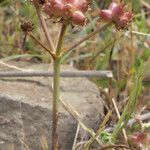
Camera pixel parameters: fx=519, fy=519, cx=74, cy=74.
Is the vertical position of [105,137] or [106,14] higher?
[106,14]

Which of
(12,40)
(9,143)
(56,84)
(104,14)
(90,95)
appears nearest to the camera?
(104,14)

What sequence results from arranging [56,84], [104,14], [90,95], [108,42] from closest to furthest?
1. [104,14]
2. [56,84]
3. [90,95]
4. [108,42]

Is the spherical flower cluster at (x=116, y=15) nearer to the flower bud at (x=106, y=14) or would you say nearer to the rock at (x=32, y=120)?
the flower bud at (x=106, y=14)

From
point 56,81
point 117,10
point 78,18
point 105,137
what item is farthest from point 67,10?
point 105,137

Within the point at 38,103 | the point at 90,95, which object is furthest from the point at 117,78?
the point at 38,103

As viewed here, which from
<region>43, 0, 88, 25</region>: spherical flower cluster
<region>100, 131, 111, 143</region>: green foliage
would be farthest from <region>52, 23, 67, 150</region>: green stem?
<region>100, 131, 111, 143</region>: green foliage

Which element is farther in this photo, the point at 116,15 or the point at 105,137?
the point at 105,137

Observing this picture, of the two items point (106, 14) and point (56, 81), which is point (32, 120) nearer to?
point (56, 81)

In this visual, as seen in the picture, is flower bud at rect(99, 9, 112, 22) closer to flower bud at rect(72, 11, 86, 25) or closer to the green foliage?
flower bud at rect(72, 11, 86, 25)

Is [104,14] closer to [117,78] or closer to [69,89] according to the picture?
[69,89]
